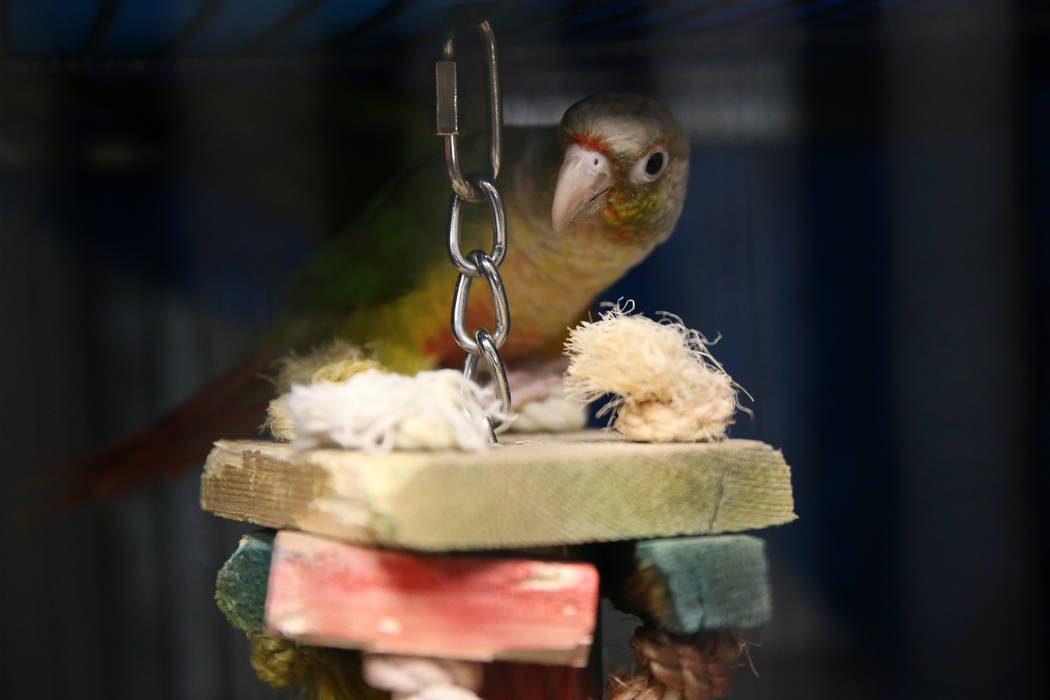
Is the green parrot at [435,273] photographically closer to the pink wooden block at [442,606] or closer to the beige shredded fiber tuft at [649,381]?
the beige shredded fiber tuft at [649,381]

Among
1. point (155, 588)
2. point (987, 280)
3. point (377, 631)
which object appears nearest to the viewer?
point (377, 631)

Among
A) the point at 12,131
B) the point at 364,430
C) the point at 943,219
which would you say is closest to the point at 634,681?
the point at 364,430

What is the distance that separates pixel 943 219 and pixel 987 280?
8 centimetres

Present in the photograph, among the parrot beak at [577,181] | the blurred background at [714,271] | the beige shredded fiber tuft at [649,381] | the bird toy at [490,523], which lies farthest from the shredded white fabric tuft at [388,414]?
the blurred background at [714,271]

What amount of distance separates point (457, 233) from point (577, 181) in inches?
7.9

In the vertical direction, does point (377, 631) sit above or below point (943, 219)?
below

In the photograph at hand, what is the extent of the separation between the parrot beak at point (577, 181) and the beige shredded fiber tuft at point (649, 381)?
0.21 m

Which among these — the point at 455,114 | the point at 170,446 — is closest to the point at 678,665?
the point at 455,114

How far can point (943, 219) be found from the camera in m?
0.97

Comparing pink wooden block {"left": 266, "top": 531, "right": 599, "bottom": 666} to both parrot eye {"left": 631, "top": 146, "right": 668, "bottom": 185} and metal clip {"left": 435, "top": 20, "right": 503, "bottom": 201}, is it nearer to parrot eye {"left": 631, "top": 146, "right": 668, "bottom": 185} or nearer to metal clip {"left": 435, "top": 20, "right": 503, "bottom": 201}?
metal clip {"left": 435, "top": 20, "right": 503, "bottom": 201}

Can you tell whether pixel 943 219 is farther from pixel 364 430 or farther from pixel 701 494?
pixel 364 430

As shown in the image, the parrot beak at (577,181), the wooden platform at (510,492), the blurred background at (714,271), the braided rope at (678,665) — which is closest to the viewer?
the wooden platform at (510,492)

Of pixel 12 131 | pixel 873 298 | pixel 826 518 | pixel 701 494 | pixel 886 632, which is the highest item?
pixel 12 131

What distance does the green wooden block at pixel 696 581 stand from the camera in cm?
51
